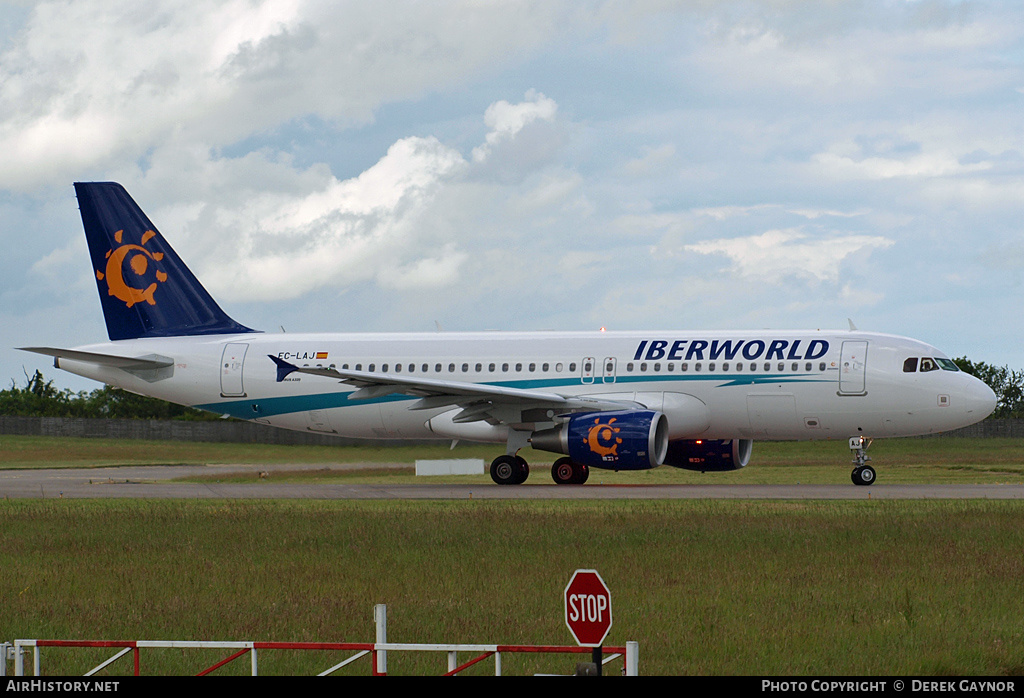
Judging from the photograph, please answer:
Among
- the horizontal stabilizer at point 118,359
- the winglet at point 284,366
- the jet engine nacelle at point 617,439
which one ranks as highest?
the horizontal stabilizer at point 118,359

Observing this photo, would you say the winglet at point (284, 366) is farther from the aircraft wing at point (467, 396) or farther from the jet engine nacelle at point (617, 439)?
the jet engine nacelle at point (617, 439)

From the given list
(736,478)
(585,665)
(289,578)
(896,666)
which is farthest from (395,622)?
(736,478)

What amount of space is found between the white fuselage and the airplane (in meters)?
0.03

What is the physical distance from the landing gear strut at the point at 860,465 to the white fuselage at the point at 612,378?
1.49 feet

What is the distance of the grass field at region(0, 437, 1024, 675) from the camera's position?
9289mm

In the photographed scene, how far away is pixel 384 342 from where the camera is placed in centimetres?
3042

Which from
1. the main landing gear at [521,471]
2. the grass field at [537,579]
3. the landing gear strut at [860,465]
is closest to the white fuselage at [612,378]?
the landing gear strut at [860,465]

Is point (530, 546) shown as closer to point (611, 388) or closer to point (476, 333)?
point (611, 388)

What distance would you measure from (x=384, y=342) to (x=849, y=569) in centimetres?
1874

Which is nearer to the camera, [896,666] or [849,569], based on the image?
[896,666]

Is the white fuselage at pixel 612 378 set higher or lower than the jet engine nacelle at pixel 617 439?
higher

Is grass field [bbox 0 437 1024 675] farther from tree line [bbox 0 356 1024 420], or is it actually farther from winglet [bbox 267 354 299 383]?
tree line [bbox 0 356 1024 420]

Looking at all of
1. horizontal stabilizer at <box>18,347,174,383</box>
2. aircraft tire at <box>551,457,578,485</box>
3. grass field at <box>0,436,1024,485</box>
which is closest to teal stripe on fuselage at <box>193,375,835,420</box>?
horizontal stabilizer at <box>18,347,174,383</box>

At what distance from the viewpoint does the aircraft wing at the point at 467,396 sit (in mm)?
26172
